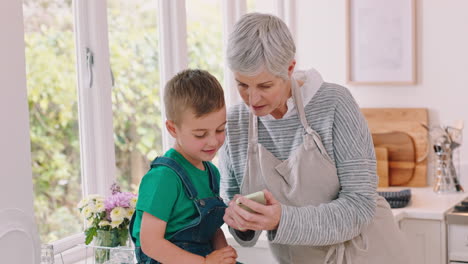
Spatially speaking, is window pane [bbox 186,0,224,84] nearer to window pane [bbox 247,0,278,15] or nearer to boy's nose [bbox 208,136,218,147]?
window pane [bbox 247,0,278,15]

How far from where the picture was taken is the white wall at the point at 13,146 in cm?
163

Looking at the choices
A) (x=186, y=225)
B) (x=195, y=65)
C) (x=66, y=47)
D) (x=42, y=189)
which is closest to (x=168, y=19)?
(x=195, y=65)

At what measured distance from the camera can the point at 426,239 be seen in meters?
2.91

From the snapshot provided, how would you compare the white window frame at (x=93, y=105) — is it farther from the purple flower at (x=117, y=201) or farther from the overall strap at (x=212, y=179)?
the overall strap at (x=212, y=179)

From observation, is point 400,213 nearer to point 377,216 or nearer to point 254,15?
point 377,216

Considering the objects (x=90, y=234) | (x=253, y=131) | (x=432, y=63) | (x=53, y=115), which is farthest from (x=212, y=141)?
(x=432, y=63)

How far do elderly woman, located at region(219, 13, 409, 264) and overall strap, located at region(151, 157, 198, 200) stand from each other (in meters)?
0.10

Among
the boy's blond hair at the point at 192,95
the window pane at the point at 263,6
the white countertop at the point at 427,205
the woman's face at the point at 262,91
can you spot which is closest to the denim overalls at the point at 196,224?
the boy's blond hair at the point at 192,95

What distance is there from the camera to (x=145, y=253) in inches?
65.4

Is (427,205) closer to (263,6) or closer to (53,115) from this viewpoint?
(263,6)

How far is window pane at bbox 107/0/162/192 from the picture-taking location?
105 inches

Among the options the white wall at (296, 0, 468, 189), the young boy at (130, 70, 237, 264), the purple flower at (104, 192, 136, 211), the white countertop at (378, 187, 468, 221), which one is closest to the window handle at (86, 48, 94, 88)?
the purple flower at (104, 192, 136, 211)

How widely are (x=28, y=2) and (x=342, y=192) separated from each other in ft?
3.85

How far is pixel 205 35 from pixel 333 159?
5.17 feet
